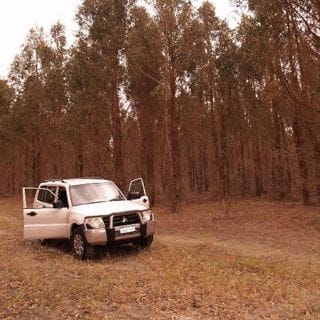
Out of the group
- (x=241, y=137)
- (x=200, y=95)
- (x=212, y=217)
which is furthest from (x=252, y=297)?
(x=241, y=137)

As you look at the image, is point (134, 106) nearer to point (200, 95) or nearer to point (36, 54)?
point (200, 95)

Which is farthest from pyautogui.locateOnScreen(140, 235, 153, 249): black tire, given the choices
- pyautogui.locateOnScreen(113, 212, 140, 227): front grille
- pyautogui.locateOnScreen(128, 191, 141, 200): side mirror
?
pyautogui.locateOnScreen(128, 191, 141, 200): side mirror

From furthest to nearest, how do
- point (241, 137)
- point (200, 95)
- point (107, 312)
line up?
point (241, 137) < point (200, 95) < point (107, 312)

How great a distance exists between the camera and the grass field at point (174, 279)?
705 centimetres

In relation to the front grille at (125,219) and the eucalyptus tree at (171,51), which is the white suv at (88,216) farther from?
the eucalyptus tree at (171,51)

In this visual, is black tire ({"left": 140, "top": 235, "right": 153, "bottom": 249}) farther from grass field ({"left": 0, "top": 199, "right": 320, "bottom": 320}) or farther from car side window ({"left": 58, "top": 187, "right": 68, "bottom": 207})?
car side window ({"left": 58, "top": 187, "right": 68, "bottom": 207})

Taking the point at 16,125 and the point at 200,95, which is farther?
the point at 16,125

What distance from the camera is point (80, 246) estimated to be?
11555mm

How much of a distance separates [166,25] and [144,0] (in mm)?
1998

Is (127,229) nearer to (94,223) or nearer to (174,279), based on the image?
(94,223)

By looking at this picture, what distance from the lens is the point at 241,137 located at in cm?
3662

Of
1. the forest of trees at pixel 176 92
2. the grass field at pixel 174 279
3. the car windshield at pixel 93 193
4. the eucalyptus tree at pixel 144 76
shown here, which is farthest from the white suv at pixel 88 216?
the eucalyptus tree at pixel 144 76

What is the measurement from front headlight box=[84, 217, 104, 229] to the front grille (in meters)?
0.35

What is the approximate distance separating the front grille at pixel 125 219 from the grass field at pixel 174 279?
0.85 metres
